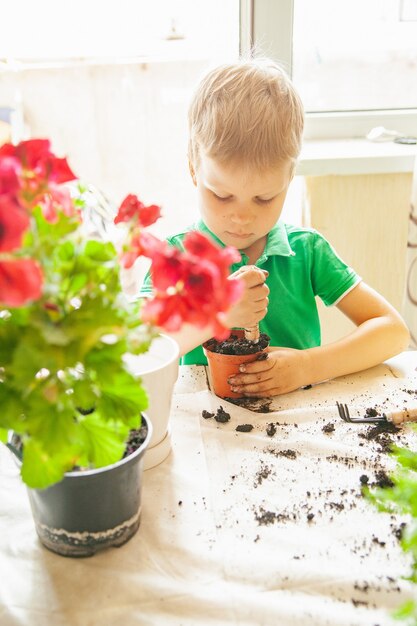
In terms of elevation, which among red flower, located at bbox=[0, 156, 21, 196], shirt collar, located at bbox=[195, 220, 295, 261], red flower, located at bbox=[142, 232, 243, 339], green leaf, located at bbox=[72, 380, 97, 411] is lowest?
shirt collar, located at bbox=[195, 220, 295, 261]

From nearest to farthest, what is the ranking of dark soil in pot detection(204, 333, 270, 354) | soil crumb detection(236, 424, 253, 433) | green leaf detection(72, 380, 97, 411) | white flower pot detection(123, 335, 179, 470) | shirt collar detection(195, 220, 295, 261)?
green leaf detection(72, 380, 97, 411) < white flower pot detection(123, 335, 179, 470) < soil crumb detection(236, 424, 253, 433) < dark soil in pot detection(204, 333, 270, 354) < shirt collar detection(195, 220, 295, 261)

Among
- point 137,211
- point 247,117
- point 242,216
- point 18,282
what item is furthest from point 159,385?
point 247,117

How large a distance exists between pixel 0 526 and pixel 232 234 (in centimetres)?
79

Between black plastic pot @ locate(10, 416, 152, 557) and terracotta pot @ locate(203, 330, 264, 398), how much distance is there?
332 mm

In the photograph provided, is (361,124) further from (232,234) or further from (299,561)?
(299,561)

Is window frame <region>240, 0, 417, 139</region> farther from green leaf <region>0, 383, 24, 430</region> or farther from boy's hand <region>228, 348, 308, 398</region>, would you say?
green leaf <region>0, 383, 24, 430</region>

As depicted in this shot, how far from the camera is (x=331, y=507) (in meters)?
0.82

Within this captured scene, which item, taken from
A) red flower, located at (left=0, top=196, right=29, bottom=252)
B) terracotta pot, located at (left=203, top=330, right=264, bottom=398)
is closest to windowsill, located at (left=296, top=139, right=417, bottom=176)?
terracotta pot, located at (left=203, top=330, right=264, bottom=398)

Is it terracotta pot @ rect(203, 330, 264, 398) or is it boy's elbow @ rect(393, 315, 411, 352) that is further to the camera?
boy's elbow @ rect(393, 315, 411, 352)

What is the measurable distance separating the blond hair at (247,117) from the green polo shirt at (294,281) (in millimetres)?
249

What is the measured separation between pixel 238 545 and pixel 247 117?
2.78 ft

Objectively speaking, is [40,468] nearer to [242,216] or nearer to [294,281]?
[242,216]

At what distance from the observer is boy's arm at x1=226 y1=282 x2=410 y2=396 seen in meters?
1.09

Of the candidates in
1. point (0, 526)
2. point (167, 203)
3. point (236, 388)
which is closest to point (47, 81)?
point (167, 203)
